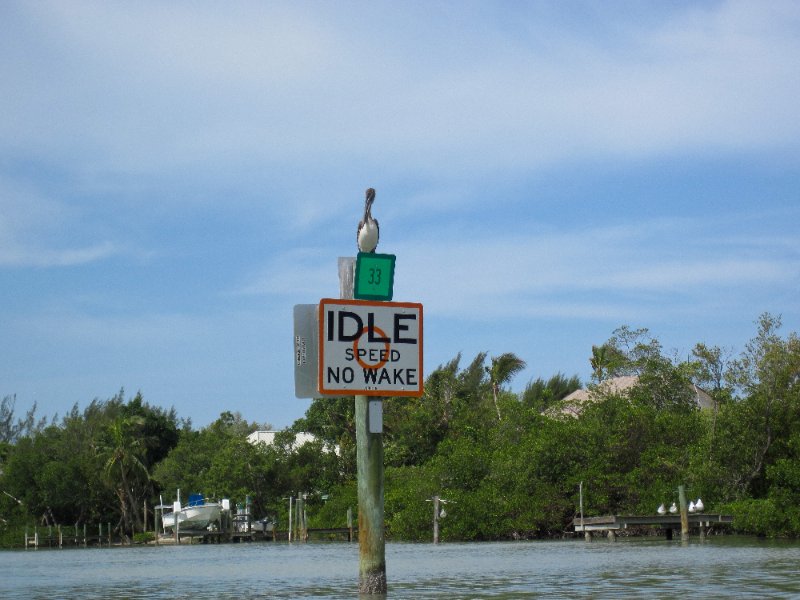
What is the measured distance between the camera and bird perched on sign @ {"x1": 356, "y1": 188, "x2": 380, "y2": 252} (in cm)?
1251

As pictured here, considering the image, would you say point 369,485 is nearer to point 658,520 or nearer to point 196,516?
point 658,520

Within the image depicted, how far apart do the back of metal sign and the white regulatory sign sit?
0.95 ft

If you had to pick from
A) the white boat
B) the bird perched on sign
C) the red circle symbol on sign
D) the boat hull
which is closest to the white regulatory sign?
the red circle symbol on sign

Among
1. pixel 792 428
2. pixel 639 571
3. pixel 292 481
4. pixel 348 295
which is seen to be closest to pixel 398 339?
pixel 348 295

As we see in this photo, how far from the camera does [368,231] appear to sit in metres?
12.5

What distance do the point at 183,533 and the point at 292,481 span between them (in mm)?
8049

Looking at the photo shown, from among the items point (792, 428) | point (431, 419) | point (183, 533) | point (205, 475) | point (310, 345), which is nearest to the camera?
point (310, 345)

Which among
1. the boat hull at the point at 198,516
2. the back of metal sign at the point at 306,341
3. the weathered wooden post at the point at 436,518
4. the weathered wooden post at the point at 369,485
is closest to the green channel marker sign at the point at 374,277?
the back of metal sign at the point at 306,341

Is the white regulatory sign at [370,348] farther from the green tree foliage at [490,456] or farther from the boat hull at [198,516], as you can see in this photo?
the boat hull at [198,516]

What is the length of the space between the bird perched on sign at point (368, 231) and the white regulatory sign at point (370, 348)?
730 mm

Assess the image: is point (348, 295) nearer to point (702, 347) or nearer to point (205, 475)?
point (702, 347)

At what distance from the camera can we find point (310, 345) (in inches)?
479

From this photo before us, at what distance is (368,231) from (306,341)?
145cm

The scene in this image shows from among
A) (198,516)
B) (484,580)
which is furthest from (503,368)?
(484,580)
